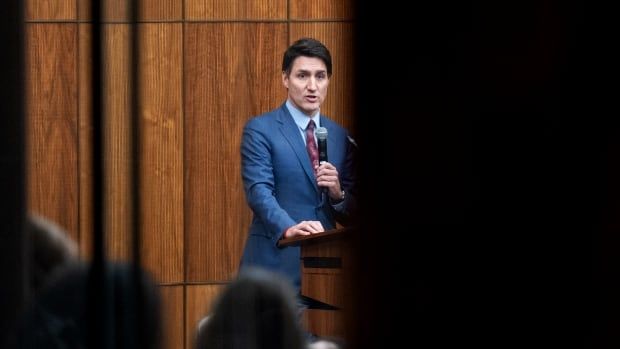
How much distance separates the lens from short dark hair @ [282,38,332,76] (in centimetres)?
180

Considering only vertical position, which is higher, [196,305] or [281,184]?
[281,184]

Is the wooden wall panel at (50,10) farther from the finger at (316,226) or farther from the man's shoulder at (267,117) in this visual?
the finger at (316,226)

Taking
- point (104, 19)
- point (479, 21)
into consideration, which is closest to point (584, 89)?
point (479, 21)

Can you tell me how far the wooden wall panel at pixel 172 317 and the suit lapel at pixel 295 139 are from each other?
0.27m

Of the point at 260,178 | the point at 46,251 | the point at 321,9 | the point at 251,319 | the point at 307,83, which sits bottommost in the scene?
the point at 251,319

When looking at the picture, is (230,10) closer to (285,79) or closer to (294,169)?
(285,79)

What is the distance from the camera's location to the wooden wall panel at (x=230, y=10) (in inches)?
71.7

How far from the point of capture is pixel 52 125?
73.1 inches

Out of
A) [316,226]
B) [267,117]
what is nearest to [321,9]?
[267,117]

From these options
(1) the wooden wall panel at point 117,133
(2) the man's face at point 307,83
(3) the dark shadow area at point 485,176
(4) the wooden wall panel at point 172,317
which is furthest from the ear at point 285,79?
(4) the wooden wall panel at point 172,317

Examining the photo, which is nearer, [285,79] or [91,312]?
[285,79]

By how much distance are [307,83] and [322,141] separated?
0.28ft

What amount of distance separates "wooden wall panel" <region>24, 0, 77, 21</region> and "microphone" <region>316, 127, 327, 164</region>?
39 centimetres

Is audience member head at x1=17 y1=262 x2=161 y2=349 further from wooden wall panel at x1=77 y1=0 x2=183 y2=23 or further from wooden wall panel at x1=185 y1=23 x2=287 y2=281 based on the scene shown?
wooden wall panel at x1=77 y1=0 x2=183 y2=23
